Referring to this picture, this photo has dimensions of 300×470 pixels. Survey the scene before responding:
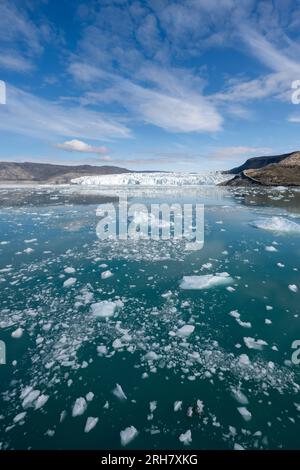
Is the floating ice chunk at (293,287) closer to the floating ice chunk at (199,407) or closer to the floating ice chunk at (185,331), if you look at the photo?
the floating ice chunk at (185,331)

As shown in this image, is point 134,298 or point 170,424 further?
point 134,298

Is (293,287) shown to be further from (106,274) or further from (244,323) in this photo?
(106,274)

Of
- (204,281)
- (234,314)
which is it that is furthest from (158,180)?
(234,314)

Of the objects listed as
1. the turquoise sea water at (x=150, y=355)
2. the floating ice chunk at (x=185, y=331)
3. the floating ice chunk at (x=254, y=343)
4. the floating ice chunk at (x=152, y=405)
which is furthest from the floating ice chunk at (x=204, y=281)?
the floating ice chunk at (x=152, y=405)

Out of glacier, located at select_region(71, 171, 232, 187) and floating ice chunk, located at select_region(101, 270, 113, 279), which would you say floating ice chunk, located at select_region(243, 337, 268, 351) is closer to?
floating ice chunk, located at select_region(101, 270, 113, 279)

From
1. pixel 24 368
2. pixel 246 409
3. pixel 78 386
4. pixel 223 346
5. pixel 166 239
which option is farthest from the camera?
pixel 166 239

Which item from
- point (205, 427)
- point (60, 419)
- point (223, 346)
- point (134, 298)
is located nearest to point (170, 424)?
point (205, 427)

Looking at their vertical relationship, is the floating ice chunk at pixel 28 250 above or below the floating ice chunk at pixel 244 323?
above
